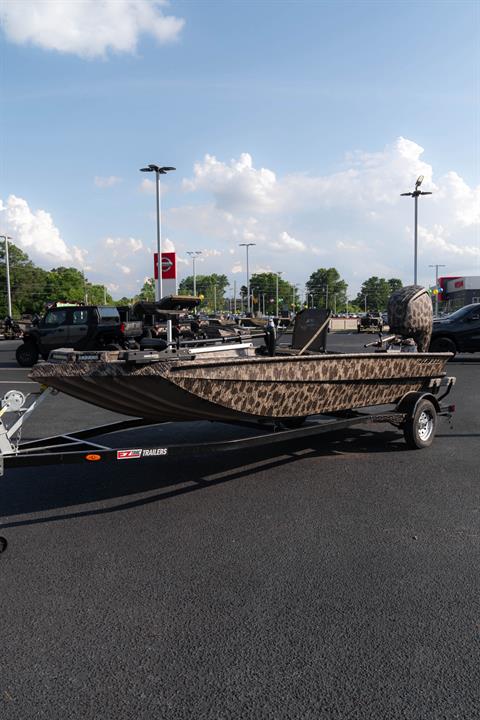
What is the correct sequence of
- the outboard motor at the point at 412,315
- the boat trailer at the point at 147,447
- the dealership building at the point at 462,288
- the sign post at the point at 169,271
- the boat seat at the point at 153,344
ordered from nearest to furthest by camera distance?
the boat trailer at the point at 147,447 → the boat seat at the point at 153,344 → the outboard motor at the point at 412,315 → the sign post at the point at 169,271 → the dealership building at the point at 462,288

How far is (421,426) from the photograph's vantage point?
6574mm

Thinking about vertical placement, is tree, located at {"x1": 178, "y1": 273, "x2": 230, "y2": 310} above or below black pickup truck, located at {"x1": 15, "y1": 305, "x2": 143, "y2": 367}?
above

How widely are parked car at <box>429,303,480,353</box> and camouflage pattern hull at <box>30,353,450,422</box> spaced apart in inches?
417

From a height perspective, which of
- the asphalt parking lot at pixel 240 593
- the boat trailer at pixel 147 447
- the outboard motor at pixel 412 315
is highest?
the outboard motor at pixel 412 315

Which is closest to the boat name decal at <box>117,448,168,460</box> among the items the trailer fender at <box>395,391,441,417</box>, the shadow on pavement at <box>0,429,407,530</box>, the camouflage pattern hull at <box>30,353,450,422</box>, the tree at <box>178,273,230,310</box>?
the camouflage pattern hull at <box>30,353,450,422</box>

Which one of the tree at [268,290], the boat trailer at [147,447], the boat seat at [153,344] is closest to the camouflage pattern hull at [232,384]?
the boat trailer at [147,447]

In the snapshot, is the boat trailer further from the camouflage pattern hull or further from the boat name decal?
the camouflage pattern hull

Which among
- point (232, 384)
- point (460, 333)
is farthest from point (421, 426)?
point (460, 333)

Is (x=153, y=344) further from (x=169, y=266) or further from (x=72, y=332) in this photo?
(x=169, y=266)

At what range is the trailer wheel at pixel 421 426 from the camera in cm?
636

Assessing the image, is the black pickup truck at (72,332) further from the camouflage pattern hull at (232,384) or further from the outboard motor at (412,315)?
the camouflage pattern hull at (232,384)

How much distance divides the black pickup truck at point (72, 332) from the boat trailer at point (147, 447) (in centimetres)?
785

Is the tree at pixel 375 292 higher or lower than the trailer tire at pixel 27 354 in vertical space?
higher

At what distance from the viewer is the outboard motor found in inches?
280
